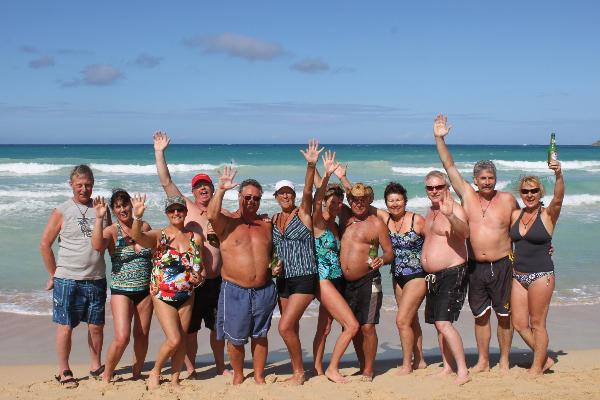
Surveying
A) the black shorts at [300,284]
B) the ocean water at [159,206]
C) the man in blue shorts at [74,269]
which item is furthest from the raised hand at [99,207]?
the ocean water at [159,206]

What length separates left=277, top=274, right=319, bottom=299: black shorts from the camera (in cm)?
607

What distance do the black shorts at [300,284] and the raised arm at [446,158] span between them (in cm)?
176

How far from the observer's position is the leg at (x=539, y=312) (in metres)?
6.21

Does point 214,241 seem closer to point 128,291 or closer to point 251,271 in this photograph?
point 251,271

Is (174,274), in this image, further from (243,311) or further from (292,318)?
(292,318)

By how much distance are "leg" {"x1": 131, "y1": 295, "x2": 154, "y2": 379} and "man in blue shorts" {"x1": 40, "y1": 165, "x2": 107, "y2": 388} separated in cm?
40

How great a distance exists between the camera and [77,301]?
620 centimetres

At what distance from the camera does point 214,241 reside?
244 inches

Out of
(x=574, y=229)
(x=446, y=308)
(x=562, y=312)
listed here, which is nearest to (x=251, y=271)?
(x=446, y=308)

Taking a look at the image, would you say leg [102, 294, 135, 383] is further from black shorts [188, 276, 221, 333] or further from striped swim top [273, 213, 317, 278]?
striped swim top [273, 213, 317, 278]

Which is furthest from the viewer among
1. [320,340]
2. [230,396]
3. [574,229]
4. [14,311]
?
[574,229]

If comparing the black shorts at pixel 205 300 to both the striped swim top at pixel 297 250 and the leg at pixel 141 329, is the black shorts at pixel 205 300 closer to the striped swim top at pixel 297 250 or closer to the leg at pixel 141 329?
the leg at pixel 141 329

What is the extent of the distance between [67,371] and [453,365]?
3946 mm

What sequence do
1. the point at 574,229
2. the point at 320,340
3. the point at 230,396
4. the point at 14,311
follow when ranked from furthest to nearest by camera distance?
1. the point at 574,229
2. the point at 14,311
3. the point at 320,340
4. the point at 230,396
